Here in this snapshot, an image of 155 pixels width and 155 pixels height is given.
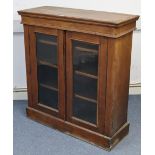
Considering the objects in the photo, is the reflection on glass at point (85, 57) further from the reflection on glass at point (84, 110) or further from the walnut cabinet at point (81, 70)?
the reflection on glass at point (84, 110)

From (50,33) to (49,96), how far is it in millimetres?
516

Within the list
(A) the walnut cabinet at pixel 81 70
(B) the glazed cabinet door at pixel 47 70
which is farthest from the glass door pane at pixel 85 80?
(B) the glazed cabinet door at pixel 47 70

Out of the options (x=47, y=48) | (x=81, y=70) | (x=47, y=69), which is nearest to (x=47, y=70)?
(x=47, y=69)

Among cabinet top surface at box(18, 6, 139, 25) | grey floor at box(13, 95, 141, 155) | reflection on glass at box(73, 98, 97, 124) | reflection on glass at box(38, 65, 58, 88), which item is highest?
cabinet top surface at box(18, 6, 139, 25)

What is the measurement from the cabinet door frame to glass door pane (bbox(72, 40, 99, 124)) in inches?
1.0

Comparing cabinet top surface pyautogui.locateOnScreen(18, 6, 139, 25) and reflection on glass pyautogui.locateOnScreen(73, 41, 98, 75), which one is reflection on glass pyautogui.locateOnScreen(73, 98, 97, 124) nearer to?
reflection on glass pyautogui.locateOnScreen(73, 41, 98, 75)

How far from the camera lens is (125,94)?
204 cm

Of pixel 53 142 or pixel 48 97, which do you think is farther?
pixel 48 97

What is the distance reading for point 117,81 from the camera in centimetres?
187

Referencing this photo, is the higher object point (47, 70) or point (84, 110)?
point (47, 70)

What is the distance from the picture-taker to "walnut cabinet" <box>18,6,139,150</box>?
181 centimetres

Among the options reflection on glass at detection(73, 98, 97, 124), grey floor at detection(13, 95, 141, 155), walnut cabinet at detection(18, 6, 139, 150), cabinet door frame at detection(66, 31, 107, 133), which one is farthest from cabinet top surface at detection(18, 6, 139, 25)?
grey floor at detection(13, 95, 141, 155)

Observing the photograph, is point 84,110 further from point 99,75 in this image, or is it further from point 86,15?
point 86,15

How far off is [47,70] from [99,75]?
0.51 m
